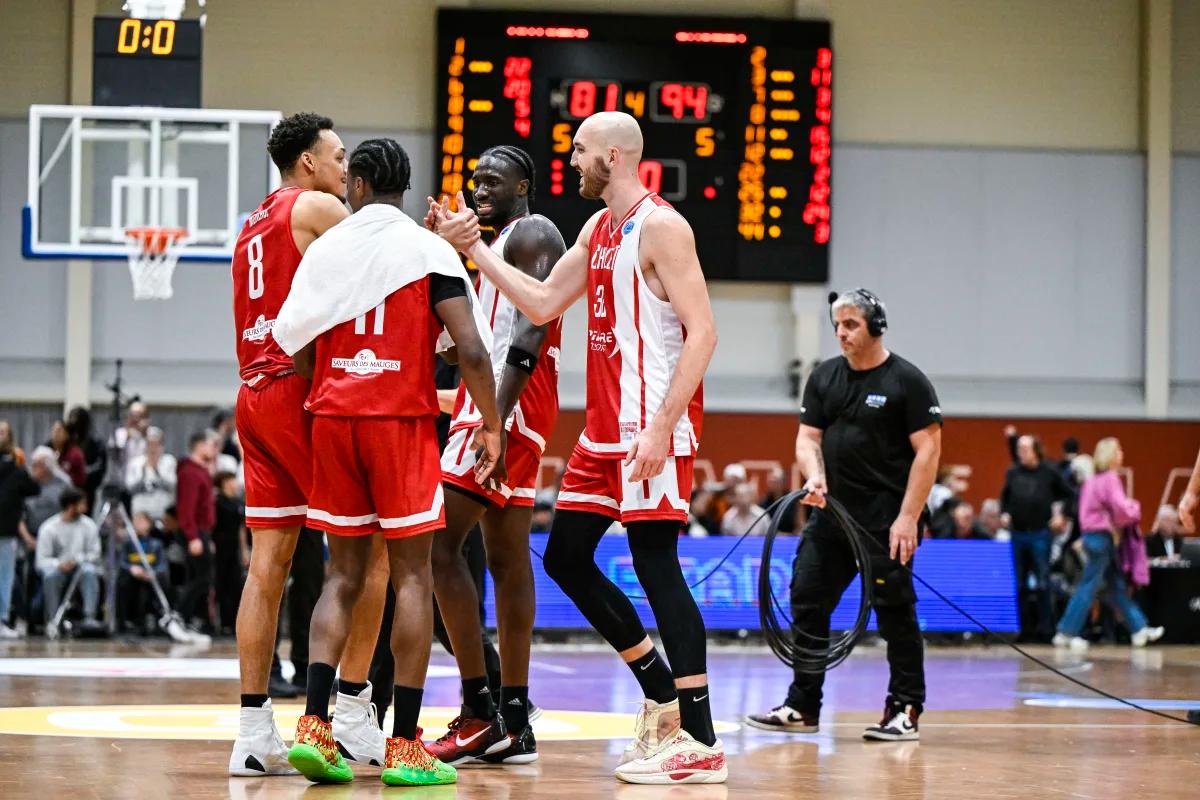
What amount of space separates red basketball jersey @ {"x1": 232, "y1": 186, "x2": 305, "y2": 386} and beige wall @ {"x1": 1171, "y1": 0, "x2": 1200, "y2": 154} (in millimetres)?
19104

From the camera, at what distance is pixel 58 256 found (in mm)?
13828

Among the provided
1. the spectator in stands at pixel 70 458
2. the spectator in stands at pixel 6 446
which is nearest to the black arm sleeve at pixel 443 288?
the spectator in stands at pixel 6 446

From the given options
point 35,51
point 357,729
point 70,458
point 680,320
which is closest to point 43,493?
point 70,458

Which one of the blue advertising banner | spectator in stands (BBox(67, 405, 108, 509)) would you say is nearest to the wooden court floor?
the blue advertising banner

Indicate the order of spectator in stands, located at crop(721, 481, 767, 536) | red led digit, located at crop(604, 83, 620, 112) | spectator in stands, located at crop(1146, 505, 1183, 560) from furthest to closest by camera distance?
red led digit, located at crop(604, 83, 620, 112) → spectator in stands, located at crop(1146, 505, 1183, 560) → spectator in stands, located at crop(721, 481, 767, 536)

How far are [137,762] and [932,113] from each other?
18.1 metres

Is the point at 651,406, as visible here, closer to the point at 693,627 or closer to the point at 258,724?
the point at 693,627

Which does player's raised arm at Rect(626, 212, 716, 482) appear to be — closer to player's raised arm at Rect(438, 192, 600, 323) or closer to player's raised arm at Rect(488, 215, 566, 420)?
player's raised arm at Rect(438, 192, 600, 323)

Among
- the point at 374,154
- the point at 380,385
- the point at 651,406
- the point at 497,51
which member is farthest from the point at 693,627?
the point at 497,51

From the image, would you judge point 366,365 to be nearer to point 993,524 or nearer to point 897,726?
point 897,726

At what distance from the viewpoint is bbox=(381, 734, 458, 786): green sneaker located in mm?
5113

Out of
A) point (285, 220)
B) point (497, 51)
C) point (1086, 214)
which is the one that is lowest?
point (285, 220)

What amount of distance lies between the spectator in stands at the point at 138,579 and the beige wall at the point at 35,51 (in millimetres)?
7870

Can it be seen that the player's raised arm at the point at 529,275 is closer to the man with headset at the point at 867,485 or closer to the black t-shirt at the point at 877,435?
the man with headset at the point at 867,485
